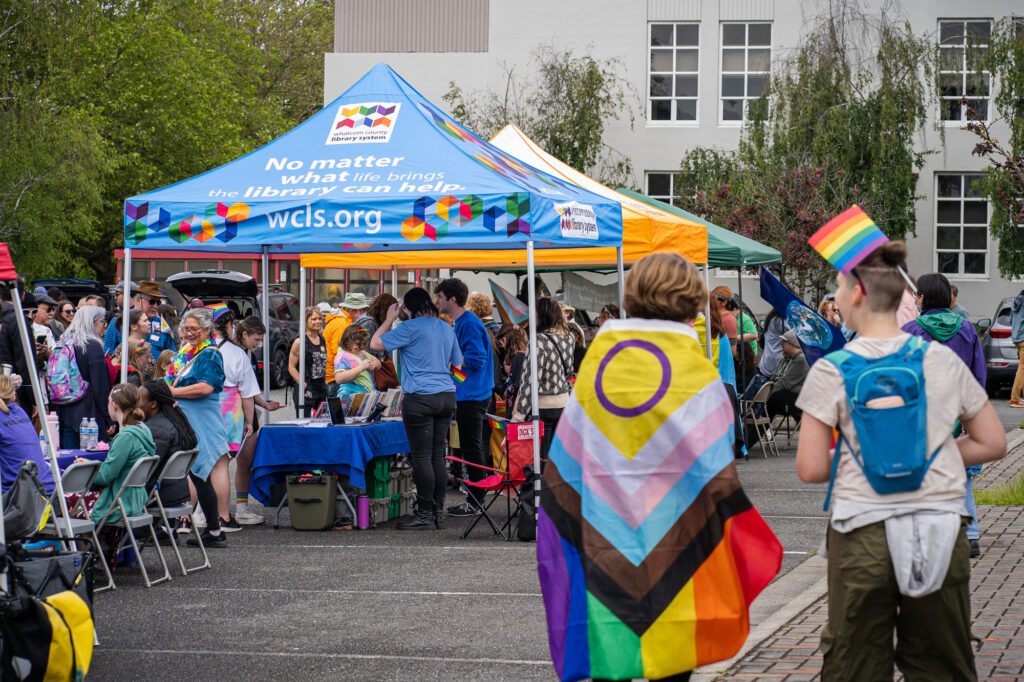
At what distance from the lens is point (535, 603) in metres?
8.45

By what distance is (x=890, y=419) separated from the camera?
421 cm

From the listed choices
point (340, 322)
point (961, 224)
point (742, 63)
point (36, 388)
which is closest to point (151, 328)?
point (340, 322)

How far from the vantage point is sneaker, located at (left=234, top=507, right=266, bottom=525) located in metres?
11.9

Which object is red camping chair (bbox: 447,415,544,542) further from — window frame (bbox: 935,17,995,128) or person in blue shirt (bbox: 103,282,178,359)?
window frame (bbox: 935,17,995,128)

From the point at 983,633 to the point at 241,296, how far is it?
2424cm

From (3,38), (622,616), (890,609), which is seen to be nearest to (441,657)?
(622,616)

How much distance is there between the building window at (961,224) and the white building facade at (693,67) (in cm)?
2

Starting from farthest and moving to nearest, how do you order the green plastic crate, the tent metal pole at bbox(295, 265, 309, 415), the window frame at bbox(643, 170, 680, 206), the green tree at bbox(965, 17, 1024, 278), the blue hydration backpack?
the window frame at bbox(643, 170, 680, 206)
the green tree at bbox(965, 17, 1024, 278)
the tent metal pole at bbox(295, 265, 309, 415)
the green plastic crate
the blue hydration backpack

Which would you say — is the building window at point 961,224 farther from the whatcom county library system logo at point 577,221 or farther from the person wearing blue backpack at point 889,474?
the person wearing blue backpack at point 889,474

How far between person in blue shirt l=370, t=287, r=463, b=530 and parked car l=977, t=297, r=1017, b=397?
15.4 m

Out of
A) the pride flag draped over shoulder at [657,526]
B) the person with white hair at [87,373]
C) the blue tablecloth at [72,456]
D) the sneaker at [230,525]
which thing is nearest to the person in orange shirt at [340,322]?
the person with white hair at [87,373]

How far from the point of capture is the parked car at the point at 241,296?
28.7m

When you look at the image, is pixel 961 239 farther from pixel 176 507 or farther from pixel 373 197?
pixel 176 507

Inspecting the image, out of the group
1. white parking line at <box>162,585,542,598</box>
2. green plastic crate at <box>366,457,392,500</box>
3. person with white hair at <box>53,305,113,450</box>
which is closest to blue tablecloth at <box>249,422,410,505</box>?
green plastic crate at <box>366,457,392,500</box>
